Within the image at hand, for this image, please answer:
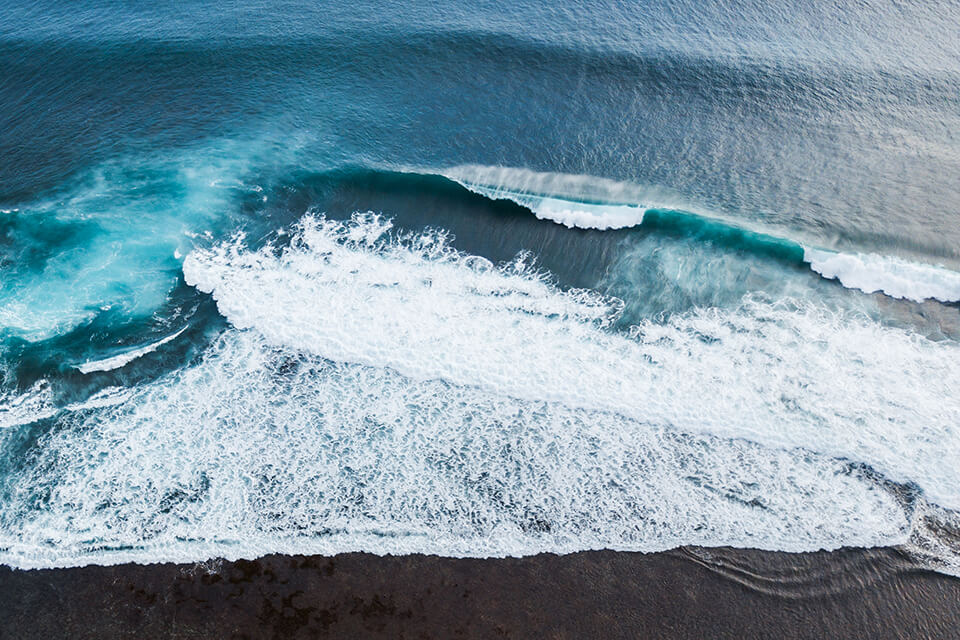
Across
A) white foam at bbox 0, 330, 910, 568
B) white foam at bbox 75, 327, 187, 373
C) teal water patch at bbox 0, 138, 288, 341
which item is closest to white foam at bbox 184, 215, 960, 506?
white foam at bbox 0, 330, 910, 568

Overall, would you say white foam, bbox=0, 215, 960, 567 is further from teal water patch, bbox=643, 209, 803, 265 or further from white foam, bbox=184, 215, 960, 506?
teal water patch, bbox=643, 209, 803, 265

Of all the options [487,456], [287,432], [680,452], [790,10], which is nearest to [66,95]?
[287,432]

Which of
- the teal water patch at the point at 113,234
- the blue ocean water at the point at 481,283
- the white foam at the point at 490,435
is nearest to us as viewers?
the white foam at the point at 490,435

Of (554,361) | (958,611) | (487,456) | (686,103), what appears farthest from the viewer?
(686,103)

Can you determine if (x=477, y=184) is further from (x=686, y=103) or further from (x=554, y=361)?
(x=686, y=103)

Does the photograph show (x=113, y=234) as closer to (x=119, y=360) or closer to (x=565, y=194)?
(x=119, y=360)

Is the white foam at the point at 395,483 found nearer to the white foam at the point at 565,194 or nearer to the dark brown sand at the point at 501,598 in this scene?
the dark brown sand at the point at 501,598

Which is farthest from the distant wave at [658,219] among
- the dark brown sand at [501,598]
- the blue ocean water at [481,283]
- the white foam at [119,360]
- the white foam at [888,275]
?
the white foam at [119,360]
